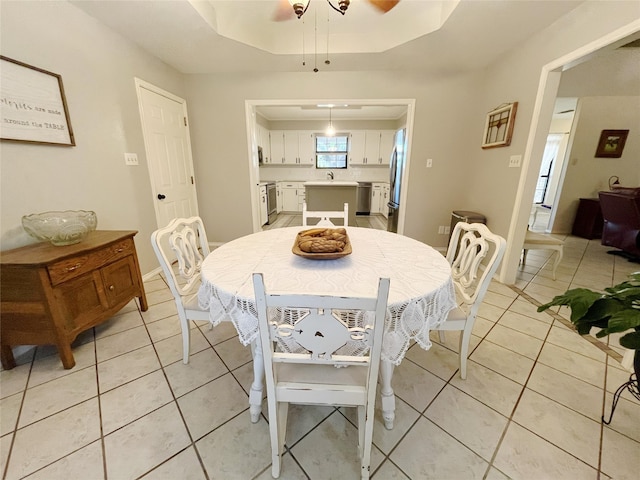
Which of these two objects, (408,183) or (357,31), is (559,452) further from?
(357,31)

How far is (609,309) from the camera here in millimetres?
877

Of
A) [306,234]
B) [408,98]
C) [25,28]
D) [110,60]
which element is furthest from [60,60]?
[408,98]

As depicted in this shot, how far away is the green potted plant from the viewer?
82 cm

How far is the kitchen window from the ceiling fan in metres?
3.89

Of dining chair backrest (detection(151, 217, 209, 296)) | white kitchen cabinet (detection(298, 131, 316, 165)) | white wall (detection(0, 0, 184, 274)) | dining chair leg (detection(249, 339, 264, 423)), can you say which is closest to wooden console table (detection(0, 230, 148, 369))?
white wall (detection(0, 0, 184, 274))

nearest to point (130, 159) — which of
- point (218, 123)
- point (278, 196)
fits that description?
point (218, 123)

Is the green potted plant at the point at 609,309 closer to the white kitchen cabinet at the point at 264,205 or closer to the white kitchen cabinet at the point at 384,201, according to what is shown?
the white kitchen cabinet at the point at 264,205

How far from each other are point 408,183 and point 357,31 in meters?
1.80

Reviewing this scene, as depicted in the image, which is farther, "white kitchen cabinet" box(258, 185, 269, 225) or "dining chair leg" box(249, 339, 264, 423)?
"white kitchen cabinet" box(258, 185, 269, 225)

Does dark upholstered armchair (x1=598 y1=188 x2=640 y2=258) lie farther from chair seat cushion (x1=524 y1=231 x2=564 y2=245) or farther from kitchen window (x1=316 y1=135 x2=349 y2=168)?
kitchen window (x1=316 y1=135 x2=349 y2=168)

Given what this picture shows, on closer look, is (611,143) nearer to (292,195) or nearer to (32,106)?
(292,195)

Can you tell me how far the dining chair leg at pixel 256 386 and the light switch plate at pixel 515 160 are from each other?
2814 mm

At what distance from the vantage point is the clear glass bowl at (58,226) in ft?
4.81

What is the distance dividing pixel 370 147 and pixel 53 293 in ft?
19.6
